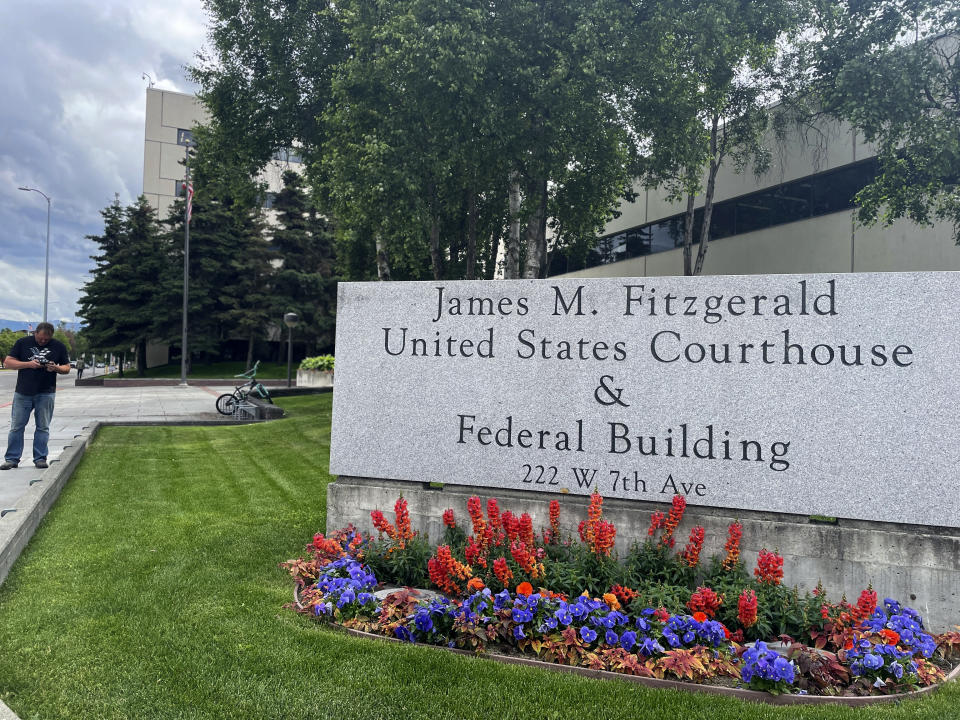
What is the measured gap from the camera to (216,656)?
3035 millimetres

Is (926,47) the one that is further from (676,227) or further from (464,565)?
(464,565)

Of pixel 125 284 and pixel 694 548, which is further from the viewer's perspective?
pixel 125 284

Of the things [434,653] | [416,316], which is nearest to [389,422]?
[416,316]

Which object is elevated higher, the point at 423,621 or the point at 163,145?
the point at 163,145

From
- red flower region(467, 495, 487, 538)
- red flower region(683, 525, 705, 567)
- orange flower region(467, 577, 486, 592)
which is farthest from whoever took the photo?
red flower region(467, 495, 487, 538)

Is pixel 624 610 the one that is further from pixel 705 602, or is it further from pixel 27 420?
pixel 27 420

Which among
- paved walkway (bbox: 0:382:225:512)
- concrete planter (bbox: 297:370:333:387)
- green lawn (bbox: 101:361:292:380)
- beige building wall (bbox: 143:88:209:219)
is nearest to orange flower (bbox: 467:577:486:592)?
paved walkway (bbox: 0:382:225:512)

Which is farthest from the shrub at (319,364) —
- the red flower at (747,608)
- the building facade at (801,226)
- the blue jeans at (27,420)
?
the red flower at (747,608)

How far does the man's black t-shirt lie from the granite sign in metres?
4.77

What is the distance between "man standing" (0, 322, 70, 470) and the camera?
723 cm

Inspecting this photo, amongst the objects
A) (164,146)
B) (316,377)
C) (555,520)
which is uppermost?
(164,146)

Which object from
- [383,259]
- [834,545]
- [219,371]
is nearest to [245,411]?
[383,259]

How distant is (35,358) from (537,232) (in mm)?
11024

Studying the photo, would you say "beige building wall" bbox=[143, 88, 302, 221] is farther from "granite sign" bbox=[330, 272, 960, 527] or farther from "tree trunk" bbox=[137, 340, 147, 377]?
"granite sign" bbox=[330, 272, 960, 527]
